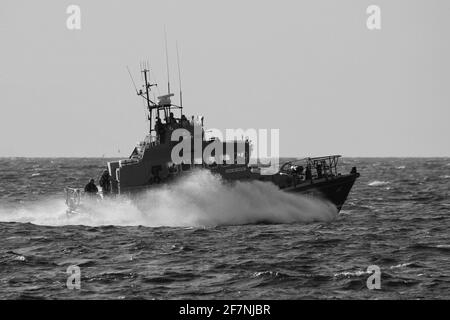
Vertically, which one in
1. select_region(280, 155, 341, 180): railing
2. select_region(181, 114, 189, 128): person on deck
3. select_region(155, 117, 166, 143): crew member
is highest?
select_region(181, 114, 189, 128): person on deck

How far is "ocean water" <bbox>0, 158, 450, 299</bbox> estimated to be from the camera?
21797 mm

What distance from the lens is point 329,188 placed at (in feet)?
121

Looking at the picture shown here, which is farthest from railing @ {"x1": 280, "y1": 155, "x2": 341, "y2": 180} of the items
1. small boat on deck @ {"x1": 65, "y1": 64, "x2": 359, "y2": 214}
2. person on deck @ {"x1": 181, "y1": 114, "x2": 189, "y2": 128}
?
person on deck @ {"x1": 181, "y1": 114, "x2": 189, "y2": 128}

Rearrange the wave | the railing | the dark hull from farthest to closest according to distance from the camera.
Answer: the railing
the dark hull
the wave

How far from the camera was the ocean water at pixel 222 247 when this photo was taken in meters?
21.8

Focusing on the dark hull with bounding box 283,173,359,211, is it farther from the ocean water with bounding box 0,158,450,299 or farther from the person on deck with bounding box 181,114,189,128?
the person on deck with bounding box 181,114,189,128

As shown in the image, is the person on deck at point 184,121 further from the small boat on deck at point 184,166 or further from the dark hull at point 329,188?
the dark hull at point 329,188

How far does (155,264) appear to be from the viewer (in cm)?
2541

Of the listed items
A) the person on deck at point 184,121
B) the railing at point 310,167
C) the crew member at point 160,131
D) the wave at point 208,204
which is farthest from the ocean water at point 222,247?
the person on deck at point 184,121

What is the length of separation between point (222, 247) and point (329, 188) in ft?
32.6
